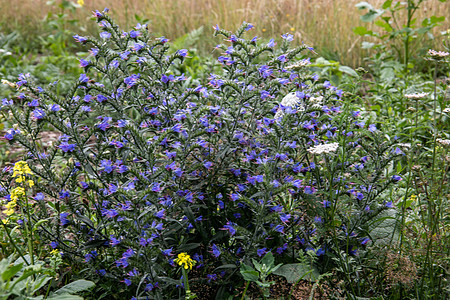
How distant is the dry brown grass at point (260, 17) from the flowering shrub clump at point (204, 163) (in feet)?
13.0

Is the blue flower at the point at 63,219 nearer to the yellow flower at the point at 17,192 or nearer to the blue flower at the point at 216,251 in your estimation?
the yellow flower at the point at 17,192

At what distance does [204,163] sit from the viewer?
6.31 ft

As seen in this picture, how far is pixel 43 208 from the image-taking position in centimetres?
216

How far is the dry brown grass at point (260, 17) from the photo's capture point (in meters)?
6.01

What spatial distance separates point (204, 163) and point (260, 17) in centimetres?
502

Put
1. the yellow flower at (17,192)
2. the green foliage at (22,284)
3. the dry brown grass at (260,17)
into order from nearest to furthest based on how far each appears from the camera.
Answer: the green foliage at (22,284) → the yellow flower at (17,192) → the dry brown grass at (260,17)

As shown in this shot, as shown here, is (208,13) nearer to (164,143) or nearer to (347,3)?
(347,3)

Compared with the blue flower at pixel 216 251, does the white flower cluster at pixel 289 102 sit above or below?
above

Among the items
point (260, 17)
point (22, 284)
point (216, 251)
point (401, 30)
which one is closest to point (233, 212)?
point (216, 251)

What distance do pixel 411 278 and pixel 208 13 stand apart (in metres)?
6.01

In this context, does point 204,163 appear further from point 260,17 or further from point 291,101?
point 260,17

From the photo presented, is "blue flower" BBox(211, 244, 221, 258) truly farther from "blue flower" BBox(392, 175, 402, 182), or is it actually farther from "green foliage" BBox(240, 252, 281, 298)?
"blue flower" BBox(392, 175, 402, 182)

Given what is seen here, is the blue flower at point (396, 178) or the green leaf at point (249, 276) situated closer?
the green leaf at point (249, 276)

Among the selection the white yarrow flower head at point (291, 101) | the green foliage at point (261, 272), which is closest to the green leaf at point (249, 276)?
the green foliage at point (261, 272)
